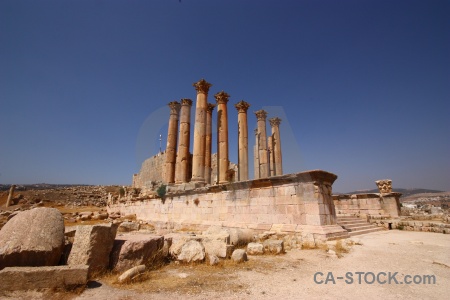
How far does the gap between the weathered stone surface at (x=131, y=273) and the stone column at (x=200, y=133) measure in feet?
34.6

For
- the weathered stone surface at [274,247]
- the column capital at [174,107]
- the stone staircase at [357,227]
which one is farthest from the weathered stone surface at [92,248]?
the column capital at [174,107]

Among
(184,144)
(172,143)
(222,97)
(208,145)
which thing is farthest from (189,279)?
(172,143)

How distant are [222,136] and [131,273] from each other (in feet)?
43.1

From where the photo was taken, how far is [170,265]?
466 centimetres

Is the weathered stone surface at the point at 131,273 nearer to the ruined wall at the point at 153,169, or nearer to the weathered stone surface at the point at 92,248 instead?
the weathered stone surface at the point at 92,248

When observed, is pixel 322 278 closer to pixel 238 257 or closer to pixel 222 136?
pixel 238 257

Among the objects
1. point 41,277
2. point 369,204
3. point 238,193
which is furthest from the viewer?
point 369,204

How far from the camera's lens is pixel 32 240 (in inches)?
147

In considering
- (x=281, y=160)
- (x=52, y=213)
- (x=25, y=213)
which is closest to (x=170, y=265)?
(x=52, y=213)

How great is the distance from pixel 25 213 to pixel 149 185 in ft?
50.4

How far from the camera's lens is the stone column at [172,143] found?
17.7 m

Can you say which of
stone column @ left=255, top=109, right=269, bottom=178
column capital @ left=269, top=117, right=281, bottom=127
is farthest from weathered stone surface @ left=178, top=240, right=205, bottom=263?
column capital @ left=269, top=117, right=281, bottom=127

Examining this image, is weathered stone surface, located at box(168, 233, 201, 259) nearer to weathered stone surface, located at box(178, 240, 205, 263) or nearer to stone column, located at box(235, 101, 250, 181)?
weathered stone surface, located at box(178, 240, 205, 263)

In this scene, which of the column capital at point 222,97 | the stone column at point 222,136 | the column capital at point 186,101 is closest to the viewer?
the stone column at point 222,136
